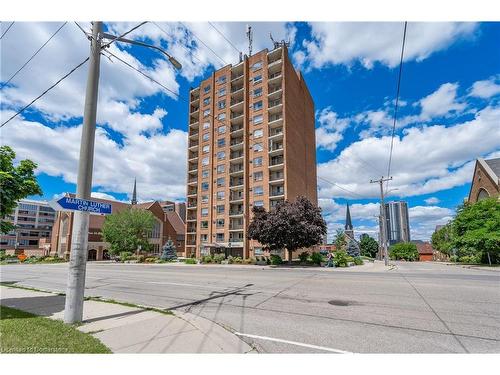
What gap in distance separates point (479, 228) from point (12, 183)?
1359 inches

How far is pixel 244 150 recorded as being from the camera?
157 ft

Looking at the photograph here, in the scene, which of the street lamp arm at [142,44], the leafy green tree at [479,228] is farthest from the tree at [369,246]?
the street lamp arm at [142,44]

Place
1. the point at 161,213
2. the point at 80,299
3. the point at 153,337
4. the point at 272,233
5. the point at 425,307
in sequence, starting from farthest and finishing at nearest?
the point at 161,213 → the point at 272,233 → the point at 425,307 → the point at 80,299 → the point at 153,337

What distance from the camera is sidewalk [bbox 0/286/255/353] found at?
15.8 ft

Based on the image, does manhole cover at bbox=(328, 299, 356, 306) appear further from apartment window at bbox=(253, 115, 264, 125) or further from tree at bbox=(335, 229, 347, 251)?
tree at bbox=(335, 229, 347, 251)

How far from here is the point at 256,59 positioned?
50250mm

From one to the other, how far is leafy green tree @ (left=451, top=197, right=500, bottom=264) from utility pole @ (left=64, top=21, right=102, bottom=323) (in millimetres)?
31420

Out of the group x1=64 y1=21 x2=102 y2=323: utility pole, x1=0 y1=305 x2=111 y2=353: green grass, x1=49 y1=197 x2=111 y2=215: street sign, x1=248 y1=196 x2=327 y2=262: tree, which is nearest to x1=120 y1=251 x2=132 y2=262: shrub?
x1=248 y1=196 x2=327 y2=262: tree

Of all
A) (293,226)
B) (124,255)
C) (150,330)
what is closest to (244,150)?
(293,226)

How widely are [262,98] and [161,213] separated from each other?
40.6m

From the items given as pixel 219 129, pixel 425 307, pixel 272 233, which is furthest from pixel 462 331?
pixel 219 129

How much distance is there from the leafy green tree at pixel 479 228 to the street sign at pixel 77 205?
3113cm

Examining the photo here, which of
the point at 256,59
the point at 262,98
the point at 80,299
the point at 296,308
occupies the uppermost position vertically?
the point at 256,59

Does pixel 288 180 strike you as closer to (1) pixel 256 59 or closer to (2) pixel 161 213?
(1) pixel 256 59
